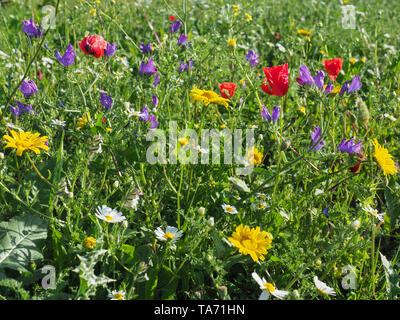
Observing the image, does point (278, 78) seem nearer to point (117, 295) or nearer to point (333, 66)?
point (333, 66)

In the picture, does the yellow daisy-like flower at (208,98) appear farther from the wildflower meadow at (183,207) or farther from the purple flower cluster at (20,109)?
the purple flower cluster at (20,109)

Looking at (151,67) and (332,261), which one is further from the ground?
(151,67)

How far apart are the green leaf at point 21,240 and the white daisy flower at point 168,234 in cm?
33


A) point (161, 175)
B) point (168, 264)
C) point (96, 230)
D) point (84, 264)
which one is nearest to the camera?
point (84, 264)

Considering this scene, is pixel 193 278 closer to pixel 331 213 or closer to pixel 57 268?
pixel 57 268

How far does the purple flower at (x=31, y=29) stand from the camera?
1.82m

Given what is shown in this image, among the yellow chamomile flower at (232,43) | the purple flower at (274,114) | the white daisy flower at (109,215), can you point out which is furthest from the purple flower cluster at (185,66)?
the white daisy flower at (109,215)

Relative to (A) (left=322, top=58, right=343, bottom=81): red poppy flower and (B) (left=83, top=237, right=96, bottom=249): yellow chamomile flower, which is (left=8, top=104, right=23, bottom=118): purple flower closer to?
(B) (left=83, top=237, right=96, bottom=249): yellow chamomile flower

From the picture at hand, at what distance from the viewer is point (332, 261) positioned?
1.27 m

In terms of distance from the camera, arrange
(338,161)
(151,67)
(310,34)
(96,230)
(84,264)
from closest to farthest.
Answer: (84,264)
(96,230)
(151,67)
(338,161)
(310,34)
